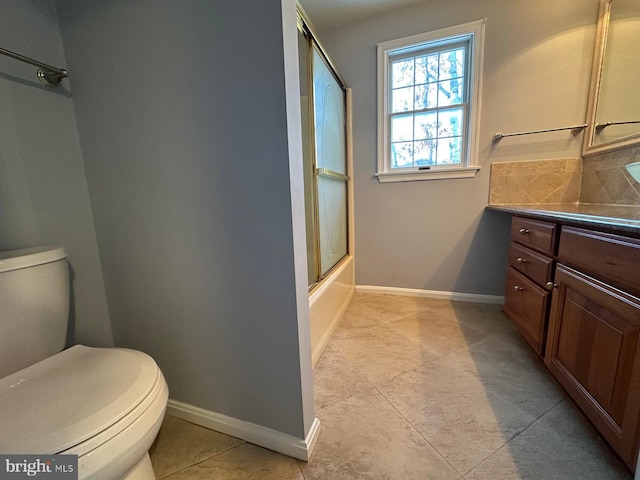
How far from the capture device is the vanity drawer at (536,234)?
1214 millimetres

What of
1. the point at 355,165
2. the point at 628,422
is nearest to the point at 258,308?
the point at 628,422

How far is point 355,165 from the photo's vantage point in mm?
2422

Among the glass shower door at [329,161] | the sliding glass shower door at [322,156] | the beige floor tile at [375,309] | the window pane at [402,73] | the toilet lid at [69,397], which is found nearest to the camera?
the toilet lid at [69,397]

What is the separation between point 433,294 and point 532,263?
3.54 feet

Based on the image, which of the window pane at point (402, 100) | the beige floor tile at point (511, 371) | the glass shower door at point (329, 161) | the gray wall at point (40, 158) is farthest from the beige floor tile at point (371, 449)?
the window pane at point (402, 100)

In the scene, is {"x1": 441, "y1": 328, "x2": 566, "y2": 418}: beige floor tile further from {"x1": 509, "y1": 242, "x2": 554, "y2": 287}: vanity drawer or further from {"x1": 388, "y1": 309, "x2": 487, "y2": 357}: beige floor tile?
{"x1": 509, "y1": 242, "x2": 554, "y2": 287}: vanity drawer

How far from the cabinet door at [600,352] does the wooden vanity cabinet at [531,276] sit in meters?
0.10

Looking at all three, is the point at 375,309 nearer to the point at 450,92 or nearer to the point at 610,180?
the point at 610,180

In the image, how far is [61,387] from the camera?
2.35ft

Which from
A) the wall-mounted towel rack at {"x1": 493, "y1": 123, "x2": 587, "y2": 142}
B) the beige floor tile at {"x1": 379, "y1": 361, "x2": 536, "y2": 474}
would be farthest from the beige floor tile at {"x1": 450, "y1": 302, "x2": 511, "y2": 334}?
the wall-mounted towel rack at {"x1": 493, "y1": 123, "x2": 587, "y2": 142}

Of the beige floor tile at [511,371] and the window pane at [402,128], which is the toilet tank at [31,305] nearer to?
the beige floor tile at [511,371]

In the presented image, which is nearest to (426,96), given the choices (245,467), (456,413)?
(456,413)

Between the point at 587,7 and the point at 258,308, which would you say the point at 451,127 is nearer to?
the point at 587,7

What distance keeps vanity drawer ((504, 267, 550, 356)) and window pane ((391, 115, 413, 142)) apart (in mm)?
1355
